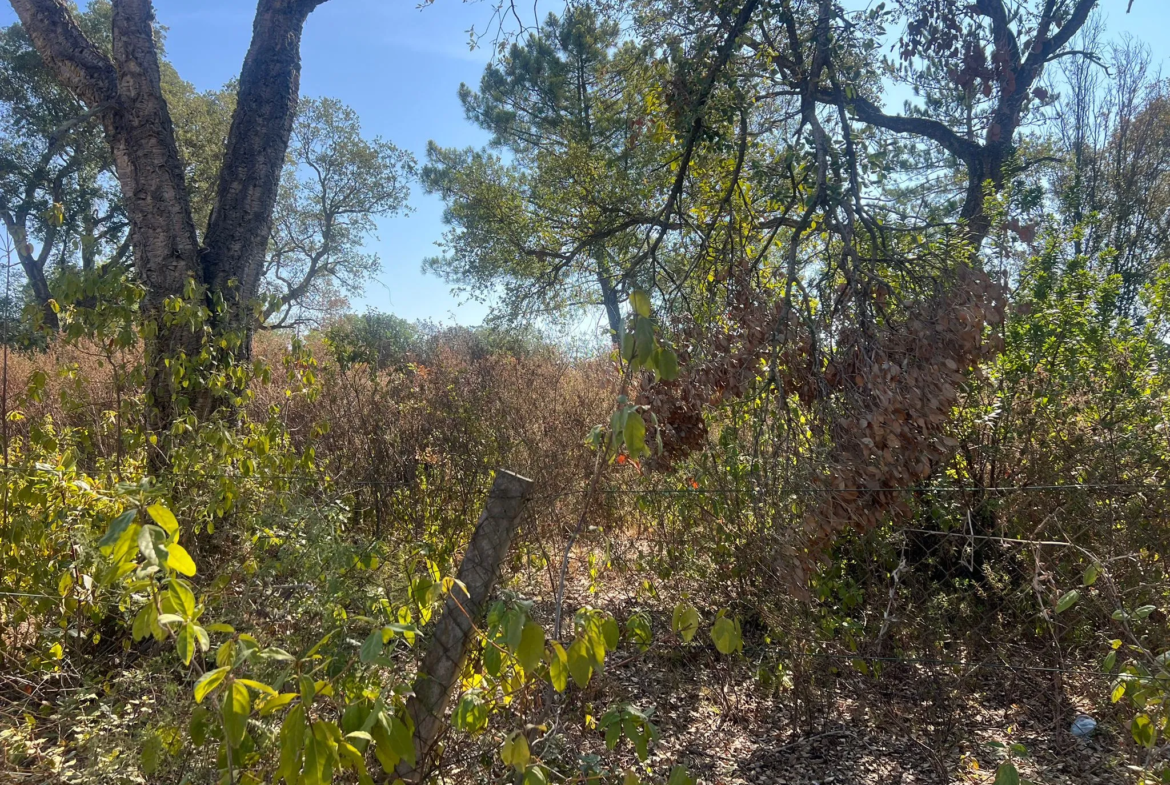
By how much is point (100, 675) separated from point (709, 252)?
348 centimetres

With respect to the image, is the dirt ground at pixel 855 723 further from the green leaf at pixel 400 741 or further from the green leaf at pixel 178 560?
the green leaf at pixel 178 560

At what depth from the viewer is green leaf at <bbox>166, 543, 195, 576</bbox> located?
0.96 metres

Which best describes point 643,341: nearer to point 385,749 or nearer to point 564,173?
point 385,749

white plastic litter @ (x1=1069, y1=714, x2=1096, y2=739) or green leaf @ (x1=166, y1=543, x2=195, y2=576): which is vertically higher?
green leaf @ (x1=166, y1=543, x2=195, y2=576)

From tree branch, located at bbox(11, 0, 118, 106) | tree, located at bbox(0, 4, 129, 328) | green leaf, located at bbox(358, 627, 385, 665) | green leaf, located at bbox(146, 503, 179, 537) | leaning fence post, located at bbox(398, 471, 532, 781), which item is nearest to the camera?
green leaf, located at bbox(146, 503, 179, 537)

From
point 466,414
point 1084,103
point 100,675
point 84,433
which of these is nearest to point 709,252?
point 466,414

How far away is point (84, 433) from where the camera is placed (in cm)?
282

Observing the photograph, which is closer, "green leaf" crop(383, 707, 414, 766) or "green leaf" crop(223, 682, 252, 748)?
"green leaf" crop(223, 682, 252, 748)

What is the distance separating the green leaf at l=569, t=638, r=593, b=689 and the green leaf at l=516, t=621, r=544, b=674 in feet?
0.21

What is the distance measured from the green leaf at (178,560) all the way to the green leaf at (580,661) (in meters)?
0.65

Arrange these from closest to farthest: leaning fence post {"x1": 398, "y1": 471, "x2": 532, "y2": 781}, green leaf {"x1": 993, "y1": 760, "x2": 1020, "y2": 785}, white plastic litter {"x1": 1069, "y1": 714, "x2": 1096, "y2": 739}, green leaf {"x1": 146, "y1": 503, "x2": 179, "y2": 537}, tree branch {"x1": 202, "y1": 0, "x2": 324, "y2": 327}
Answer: green leaf {"x1": 146, "y1": 503, "x2": 179, "y2": 537}
green leaf {"x1": 993, "y1": 760, "x2": 1020, "y2": 785}
leaning fence post {"x1": 398, "y1": 471, "x2": 532, "y2": 781}
white plastic litter {"x1": 1069, "y1": 714, "x2": 1096, "y2": 739}
tree branch {"x1": 202, "y1": 0, "x2": 324, "y2": 327}

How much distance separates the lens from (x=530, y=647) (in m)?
1.16

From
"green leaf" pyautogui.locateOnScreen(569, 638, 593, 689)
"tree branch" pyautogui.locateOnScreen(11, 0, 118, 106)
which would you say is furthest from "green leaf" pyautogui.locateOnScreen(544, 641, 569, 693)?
"tree branch" pyautogui.locateOnScreen(11, 0, 118, 106)

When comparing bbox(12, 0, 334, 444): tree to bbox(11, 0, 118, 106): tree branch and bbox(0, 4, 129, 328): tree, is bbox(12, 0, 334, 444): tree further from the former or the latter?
bbox(0, 4, 129, 328): tree
